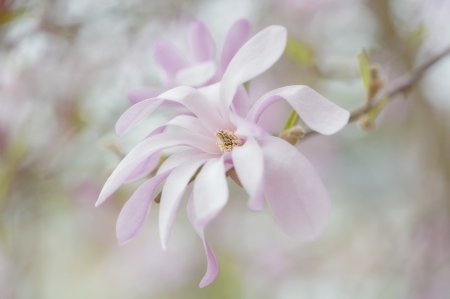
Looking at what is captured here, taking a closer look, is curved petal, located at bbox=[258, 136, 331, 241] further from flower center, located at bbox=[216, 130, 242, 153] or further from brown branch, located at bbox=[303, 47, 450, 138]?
brown branch, located at bbox=[303, 47, 450, 138]

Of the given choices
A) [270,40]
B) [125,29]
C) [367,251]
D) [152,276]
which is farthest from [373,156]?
[270,40]

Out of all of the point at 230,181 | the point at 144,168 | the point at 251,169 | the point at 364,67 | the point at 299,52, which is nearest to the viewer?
the point at 251,169

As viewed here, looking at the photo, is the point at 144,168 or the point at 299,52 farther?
the point at 299,52

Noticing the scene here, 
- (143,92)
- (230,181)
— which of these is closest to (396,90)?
(143,92)

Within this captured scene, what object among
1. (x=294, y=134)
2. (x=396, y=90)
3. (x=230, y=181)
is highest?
(x=294, y=134)

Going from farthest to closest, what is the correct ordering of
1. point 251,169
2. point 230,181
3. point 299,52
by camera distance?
point 230,181 → point 299,52 → point 251,169

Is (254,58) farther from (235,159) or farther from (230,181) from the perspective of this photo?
(230,181)

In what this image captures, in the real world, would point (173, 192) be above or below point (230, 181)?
above
